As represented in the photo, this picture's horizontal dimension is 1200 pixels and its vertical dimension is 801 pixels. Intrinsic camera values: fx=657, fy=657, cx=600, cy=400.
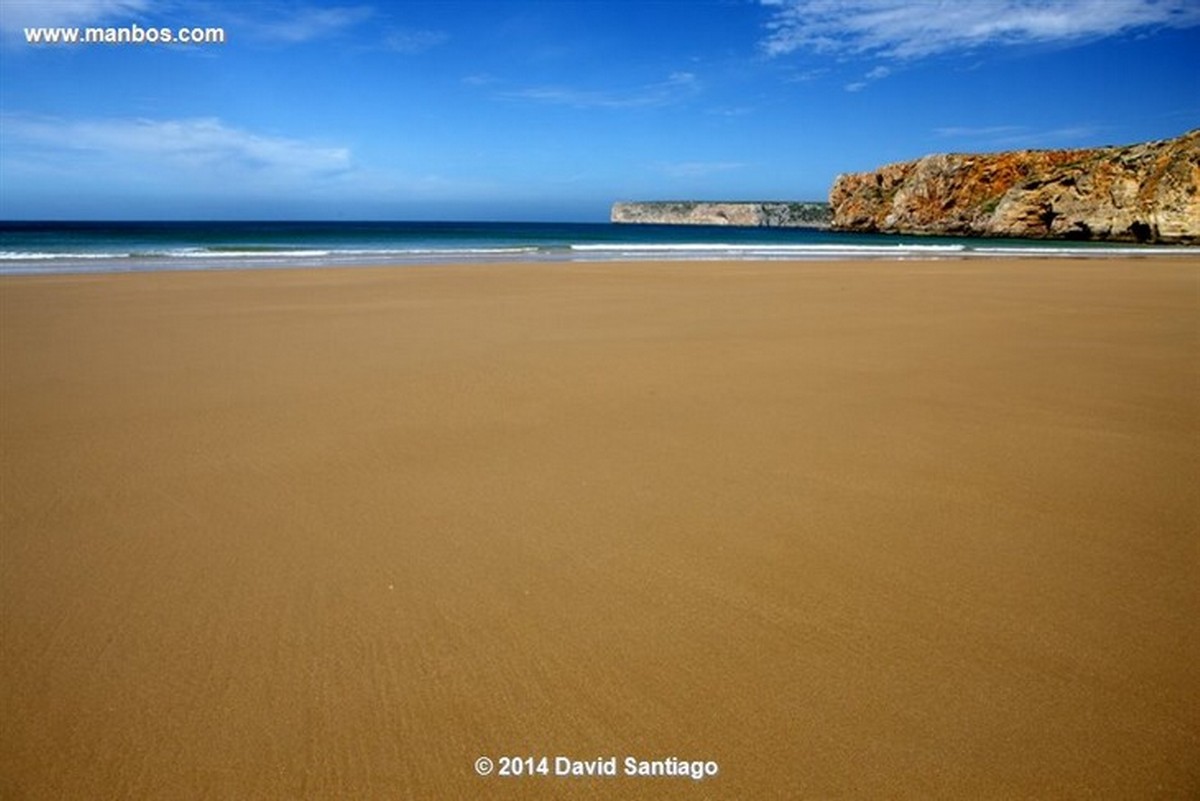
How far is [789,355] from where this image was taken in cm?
621

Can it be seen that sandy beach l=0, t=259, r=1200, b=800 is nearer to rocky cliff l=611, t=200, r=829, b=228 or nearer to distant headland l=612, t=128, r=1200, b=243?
distant headland l=612, t=128, r=1200, b=243

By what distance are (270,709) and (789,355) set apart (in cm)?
534

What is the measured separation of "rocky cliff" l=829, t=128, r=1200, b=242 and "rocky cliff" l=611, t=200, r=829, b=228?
63744mm

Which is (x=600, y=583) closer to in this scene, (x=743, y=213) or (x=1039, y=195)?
(x=1039, y=195)

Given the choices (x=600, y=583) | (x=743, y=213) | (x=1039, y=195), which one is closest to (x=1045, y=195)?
(x=1039, y=195)

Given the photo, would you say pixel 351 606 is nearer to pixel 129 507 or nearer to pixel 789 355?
pixel 129 507

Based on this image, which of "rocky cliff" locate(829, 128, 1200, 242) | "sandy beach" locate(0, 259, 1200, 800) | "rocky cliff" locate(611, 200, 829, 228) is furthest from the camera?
"rocky cliff" locate(611, 200, 829, 228)

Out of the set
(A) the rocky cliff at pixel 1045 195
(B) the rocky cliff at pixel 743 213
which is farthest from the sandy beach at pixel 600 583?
(B) the rocky cliff at pixel 743 213

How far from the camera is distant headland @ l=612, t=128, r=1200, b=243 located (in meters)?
43.8

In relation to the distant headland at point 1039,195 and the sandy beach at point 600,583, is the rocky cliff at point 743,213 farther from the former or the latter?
the sandy beach at point 600,583

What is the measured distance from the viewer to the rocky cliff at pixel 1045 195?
4366 cm

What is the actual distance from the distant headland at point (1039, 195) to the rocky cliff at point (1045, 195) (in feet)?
0.25

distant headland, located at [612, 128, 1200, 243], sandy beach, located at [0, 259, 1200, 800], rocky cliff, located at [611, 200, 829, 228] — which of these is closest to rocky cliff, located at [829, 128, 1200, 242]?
distant headland, located at [612, 128, 1200, 243]

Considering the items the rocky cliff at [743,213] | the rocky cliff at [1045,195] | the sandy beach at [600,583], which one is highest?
the rocky cliff at [743,213]
